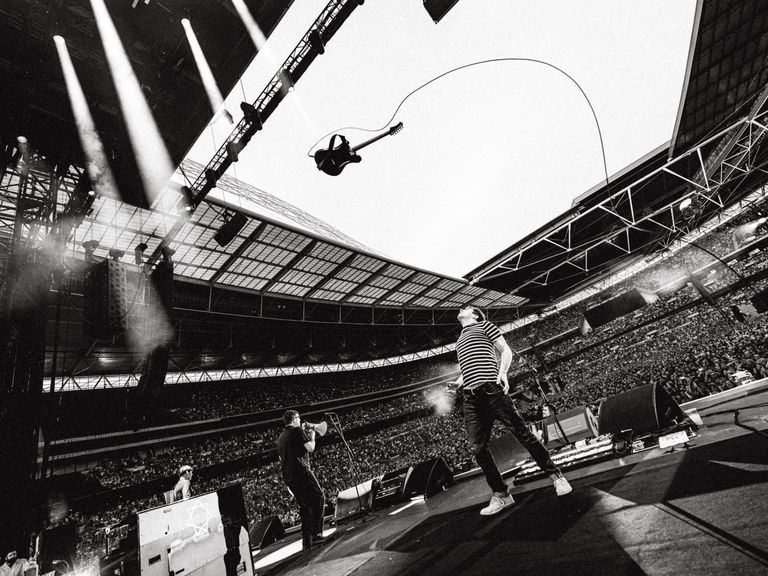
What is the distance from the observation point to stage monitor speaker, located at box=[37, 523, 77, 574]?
8531mm

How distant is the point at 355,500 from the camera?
21.1ft

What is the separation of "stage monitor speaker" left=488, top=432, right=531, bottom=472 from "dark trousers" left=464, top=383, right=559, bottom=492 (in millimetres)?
3847

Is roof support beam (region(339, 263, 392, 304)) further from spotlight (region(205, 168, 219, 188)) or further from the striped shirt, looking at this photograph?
the striped shirt

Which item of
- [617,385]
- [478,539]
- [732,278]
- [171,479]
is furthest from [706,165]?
[171,479]

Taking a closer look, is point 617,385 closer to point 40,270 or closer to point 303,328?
point 303,328

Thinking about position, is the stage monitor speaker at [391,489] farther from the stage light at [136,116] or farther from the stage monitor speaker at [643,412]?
the stage light at [136,116]

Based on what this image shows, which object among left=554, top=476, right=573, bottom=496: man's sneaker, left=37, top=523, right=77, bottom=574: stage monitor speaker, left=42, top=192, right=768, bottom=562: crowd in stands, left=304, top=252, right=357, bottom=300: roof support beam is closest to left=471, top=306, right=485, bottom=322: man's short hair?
left=554, top=476, right=573, bottom=496: man's sneaker

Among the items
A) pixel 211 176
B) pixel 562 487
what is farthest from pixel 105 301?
pixel 562 487

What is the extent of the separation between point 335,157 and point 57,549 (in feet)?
38.1

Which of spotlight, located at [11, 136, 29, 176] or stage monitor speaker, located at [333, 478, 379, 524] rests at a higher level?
spotlight, located at [11, 136, 29, 176]

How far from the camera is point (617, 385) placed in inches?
720

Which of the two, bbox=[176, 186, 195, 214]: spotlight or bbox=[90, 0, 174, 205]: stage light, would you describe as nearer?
bbox=[90, 0, 174, 205]: stage light

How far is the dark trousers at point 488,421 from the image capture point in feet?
8.60

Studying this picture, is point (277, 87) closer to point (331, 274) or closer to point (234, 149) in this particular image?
point (234, 149)
